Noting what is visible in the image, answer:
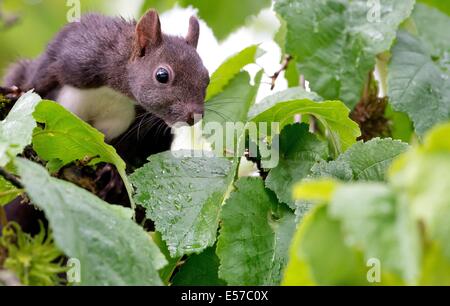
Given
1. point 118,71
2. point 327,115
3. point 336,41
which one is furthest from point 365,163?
point 118,71

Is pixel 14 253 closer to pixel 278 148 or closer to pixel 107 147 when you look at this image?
pixel 107 147

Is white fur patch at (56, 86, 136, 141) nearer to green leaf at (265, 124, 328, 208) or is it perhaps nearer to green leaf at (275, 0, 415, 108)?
green leaf at (275, 0, 415, 108)

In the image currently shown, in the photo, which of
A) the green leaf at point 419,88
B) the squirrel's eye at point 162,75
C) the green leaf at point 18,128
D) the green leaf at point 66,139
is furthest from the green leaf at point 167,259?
the squirrel's eye at point 162,75

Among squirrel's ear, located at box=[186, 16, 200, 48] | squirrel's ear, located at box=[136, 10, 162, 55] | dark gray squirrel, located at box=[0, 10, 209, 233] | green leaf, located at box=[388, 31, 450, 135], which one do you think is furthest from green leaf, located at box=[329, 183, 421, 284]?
squirrel's ear, located at box=[186, 16, 200, 48]

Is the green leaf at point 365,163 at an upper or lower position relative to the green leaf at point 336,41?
lower

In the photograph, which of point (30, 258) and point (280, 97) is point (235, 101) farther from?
point (30, 258)

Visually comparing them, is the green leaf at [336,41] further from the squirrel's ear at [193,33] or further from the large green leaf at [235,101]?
the squirrel's ear at [193,33]
